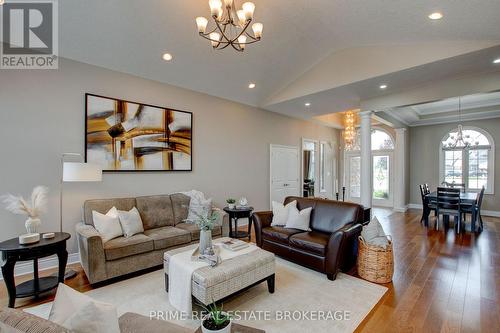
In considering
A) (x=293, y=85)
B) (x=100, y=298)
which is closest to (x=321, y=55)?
(x=293, y=85)

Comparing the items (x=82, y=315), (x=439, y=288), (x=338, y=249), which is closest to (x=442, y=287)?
(x=439, y=288)

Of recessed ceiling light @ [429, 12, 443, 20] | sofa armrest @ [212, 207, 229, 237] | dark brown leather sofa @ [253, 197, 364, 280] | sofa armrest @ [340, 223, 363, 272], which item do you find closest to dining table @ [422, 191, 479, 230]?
dark brown leather sofa @ [253, 197, 364, 280]

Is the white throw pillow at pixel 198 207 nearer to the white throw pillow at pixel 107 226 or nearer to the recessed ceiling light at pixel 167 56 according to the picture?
the white throw pillow at pixel 107 226

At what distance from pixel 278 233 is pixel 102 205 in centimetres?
261

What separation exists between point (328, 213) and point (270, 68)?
299 cm

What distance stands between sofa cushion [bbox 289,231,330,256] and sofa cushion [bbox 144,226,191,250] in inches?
62.2

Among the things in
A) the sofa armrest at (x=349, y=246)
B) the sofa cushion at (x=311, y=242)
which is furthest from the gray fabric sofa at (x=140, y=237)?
the sofa armrest at (x=349, y=246)

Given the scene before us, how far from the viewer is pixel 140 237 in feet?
10.8

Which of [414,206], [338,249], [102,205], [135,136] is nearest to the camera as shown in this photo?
[338,249]

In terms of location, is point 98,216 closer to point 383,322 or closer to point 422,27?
point 383,322

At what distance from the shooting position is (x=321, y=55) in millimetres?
4715

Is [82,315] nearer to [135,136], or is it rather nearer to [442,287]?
[135,136]

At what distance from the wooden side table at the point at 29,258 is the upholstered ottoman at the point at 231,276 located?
121 cm

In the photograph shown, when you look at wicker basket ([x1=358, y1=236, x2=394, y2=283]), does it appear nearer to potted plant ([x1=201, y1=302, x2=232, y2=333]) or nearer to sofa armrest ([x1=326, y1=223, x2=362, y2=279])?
sofa armrest ([x1=326, y1=223, x2=362, y2=279])
